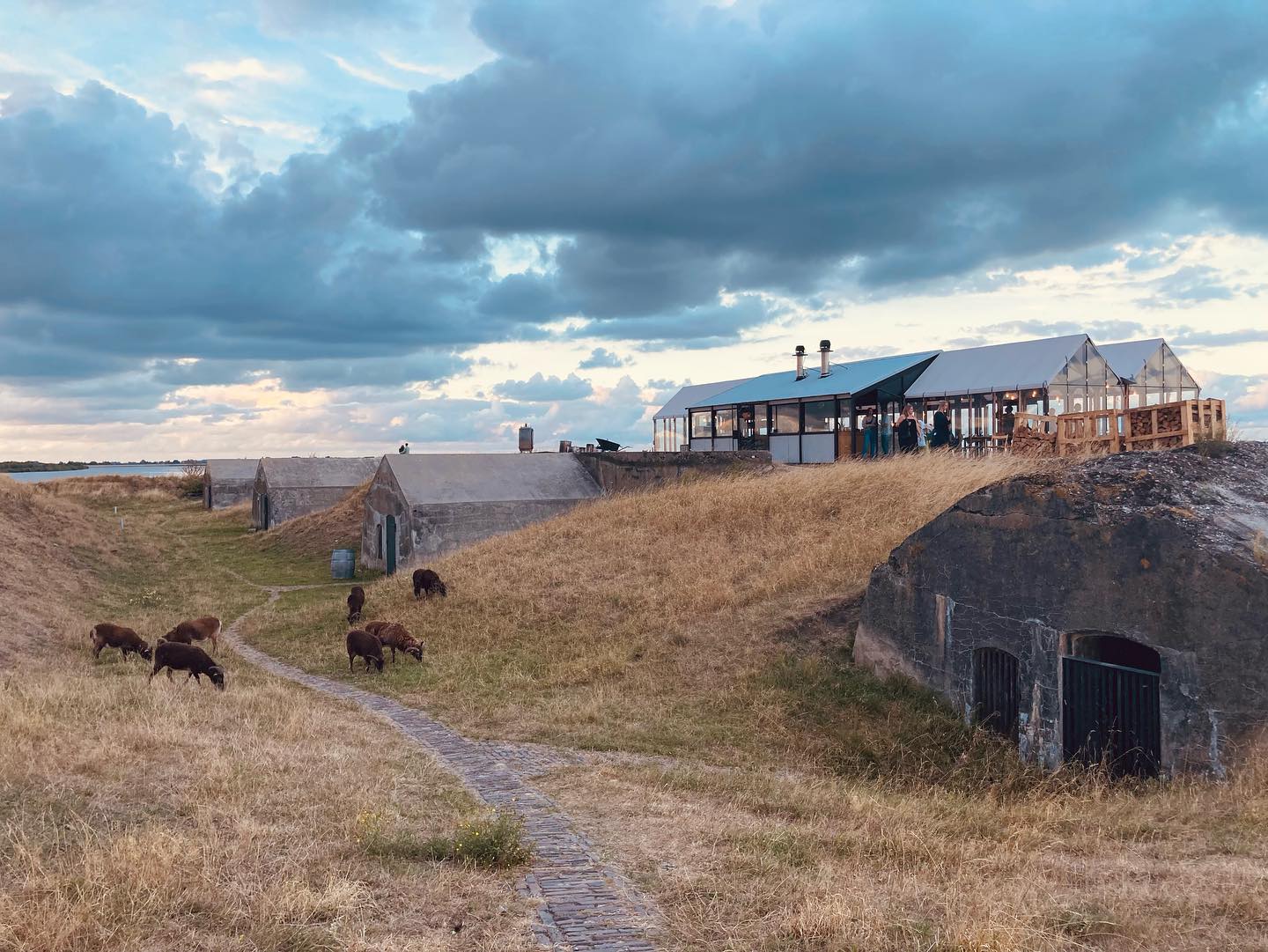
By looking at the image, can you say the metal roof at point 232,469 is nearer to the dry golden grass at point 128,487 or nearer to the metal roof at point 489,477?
the dry golden grass at point 128,487

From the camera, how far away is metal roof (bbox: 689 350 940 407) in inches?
1432

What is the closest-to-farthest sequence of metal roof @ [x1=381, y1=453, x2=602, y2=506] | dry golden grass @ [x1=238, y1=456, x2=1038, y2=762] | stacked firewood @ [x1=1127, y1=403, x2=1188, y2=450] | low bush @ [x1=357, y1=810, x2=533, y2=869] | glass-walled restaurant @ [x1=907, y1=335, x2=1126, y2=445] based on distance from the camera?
1. low bush @ [x1=357, y1=810, x2=533, y2=869]
2. dry golden grass @ [x1=238, y1=456, x2=1038, y2=762]
3. stacked firewood @ [x1=1127, y1=403, x2=1188, y2=450]
4. glass-walled restaurant @ [x1=907, y1=335, x2=1126, y2=445]
5. metal roof @ [x1=381, y1=453, x2=602, y2=506]

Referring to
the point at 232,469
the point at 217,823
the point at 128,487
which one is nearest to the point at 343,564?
the point at 217,823

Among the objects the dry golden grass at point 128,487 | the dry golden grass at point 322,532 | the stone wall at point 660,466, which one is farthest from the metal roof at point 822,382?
the dry golden grass at point 128,487

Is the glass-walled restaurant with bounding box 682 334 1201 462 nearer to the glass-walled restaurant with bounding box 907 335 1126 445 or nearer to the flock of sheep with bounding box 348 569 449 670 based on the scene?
the glass-walled restaurant with bounding box 907 335 1126 445

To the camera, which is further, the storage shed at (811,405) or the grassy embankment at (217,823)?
the storage shed at (811,405)

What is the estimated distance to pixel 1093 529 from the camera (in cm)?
1284

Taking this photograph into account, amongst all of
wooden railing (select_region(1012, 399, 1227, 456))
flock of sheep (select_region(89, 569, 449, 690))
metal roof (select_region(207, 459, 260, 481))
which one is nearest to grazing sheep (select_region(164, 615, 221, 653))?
flock of sheep (select_region(89, 569, 449, 690))

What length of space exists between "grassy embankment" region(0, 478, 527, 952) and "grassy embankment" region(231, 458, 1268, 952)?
74.0 inches

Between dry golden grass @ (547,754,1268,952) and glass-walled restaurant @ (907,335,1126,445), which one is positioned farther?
glass-walled restaurant @ (907,335,1126,445)

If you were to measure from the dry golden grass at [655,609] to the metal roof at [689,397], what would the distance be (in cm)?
1796

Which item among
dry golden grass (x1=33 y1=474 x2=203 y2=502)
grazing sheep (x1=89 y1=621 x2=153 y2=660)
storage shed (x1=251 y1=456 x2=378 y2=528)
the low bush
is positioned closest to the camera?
the low bush

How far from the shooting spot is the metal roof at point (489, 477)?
3322cm

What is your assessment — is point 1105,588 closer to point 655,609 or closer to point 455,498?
point 655,609
